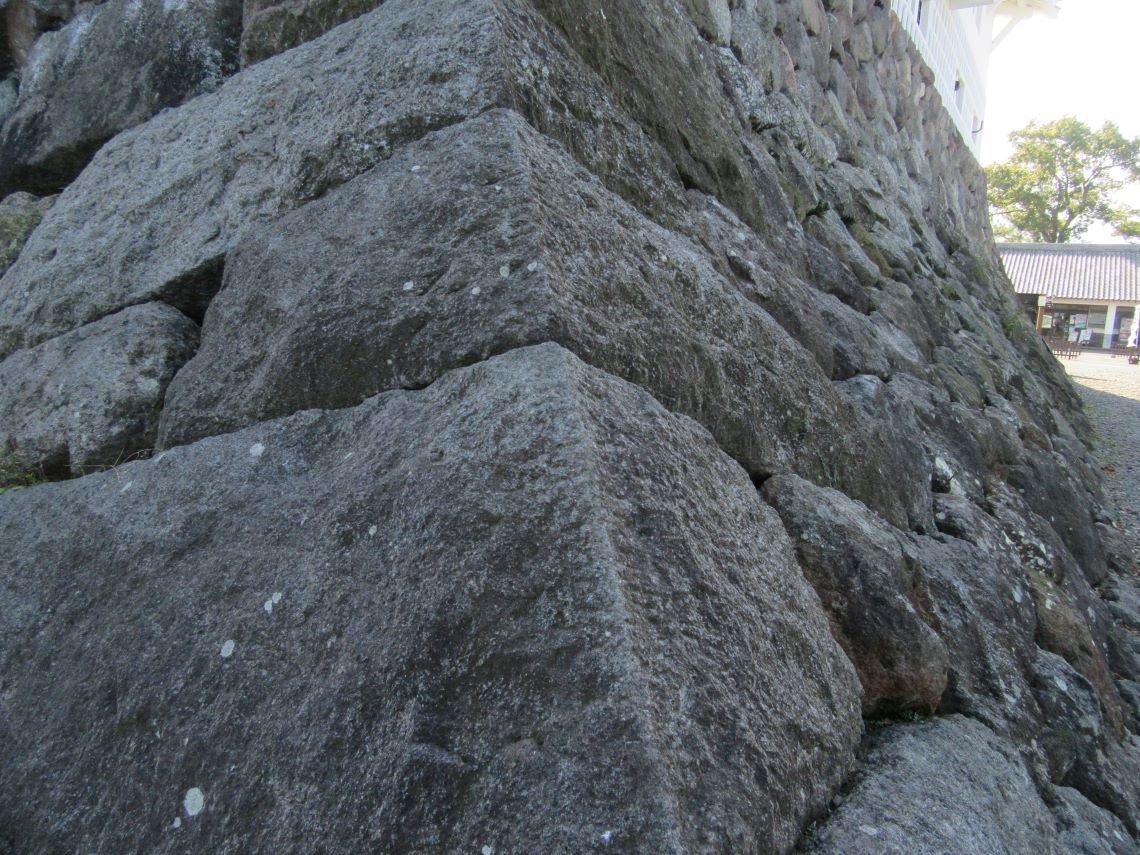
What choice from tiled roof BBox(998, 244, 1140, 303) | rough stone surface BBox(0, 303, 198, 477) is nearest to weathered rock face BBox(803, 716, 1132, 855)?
rough stone surface BBox(0, 303, 198, 477)

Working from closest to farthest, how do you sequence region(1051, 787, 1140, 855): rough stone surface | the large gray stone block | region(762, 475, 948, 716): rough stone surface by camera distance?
1. region(762, 475, 948, 716): rough stone surface
2. region(1051, 787, 1140, 855): rough stone surface
3. the large gray stone block

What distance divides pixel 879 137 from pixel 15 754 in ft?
25.0

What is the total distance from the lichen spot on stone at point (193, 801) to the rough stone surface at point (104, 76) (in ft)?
8.79

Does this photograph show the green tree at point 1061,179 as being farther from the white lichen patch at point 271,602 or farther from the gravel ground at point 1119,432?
the white lichen patch at point 271,602

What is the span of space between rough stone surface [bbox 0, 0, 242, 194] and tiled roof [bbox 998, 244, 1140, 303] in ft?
→ 91.7

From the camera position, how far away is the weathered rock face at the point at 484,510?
1.14 m

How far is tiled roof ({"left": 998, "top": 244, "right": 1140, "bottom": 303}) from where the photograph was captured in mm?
26000

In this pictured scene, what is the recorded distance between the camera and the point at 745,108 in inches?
169

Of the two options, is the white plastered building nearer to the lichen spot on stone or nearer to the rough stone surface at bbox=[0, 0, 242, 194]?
the rough stone surface at bbox=[0, 0, 242, 194]

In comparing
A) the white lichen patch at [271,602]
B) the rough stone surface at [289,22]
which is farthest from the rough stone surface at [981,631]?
the rough stone surface at [289,22]

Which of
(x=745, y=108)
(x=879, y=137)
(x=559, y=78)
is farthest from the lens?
(x=879, y=137)

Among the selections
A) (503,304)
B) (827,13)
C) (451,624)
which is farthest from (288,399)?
(827,13)

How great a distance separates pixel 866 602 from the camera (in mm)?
1737

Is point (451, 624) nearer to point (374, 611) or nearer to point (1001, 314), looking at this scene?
point (374, 611)
